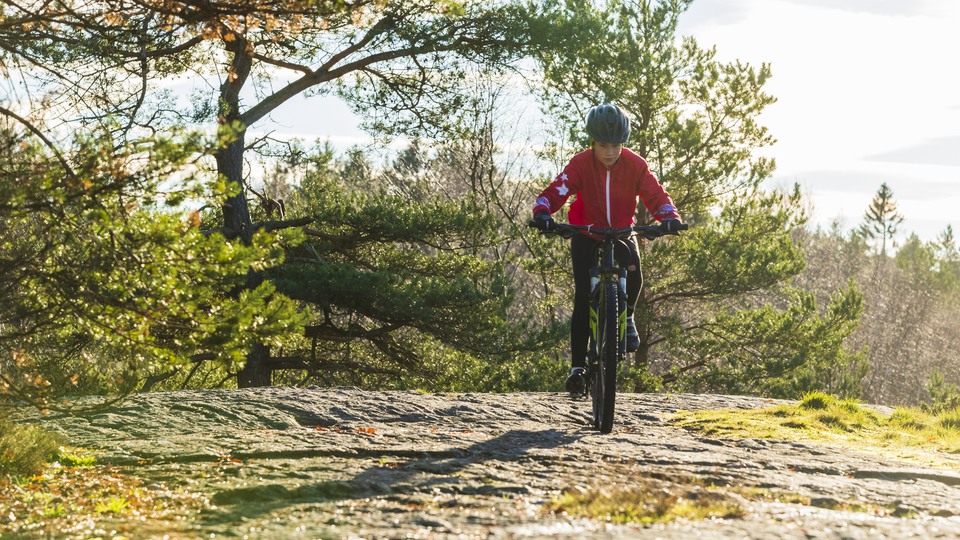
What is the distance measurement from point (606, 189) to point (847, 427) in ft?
9.94

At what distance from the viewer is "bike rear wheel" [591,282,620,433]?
6387 millimetres

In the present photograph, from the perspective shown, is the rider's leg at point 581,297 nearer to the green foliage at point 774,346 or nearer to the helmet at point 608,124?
the helmet at point 608,124

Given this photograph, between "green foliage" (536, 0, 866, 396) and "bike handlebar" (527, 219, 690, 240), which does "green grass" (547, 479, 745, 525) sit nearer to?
"bike handlebar" (527, 219, 690, 240)

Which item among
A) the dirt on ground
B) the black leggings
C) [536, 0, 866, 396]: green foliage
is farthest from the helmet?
[536, 0, 866, 396]: green foliage

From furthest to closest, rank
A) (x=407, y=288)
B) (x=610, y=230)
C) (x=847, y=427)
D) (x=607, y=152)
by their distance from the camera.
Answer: (x=407, y=288), (x=847, y=427), (x=607, y=152), (x=610, y=230)

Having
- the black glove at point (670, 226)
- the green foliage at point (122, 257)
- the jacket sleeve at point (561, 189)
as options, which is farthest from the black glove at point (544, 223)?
the green foliage at point (122, 257)

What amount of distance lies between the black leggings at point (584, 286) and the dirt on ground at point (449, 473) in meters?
0.63

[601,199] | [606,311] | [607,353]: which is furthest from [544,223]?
[607,353]

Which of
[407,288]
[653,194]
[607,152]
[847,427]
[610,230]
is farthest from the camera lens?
[407,288]

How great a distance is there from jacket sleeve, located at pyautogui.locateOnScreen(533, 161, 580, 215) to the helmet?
0.34m

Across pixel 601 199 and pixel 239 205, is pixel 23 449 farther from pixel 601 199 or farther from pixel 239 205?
pixel 239 205

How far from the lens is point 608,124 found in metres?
6.69

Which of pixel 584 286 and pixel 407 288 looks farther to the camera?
pixel 407 288

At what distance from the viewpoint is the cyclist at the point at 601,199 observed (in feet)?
22.1
